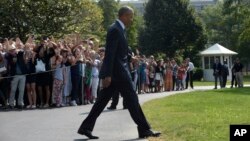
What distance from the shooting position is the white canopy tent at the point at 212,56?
58.7 metres

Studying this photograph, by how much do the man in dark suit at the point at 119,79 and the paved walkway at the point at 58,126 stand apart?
0.92 feet

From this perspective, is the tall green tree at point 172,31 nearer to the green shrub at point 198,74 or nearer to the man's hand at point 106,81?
the green shrub at point 198,74

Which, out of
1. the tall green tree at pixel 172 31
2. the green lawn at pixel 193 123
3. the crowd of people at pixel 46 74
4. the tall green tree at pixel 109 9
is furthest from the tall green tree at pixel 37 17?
the tall green tree at pixel 109 9

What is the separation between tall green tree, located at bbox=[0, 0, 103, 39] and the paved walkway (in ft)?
68.2

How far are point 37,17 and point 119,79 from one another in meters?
28.8

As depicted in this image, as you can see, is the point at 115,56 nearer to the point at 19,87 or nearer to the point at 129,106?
the point at 129,106

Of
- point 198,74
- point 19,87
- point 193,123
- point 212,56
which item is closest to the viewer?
point 193,123

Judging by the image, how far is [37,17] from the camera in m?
38.4

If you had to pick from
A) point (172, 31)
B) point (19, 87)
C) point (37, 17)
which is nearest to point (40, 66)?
point (19, 87)

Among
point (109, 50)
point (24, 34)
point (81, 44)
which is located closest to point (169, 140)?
point (109, 50)

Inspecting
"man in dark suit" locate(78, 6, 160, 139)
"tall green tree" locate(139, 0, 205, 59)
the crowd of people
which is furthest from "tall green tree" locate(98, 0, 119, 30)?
"man in dark suit" locate(78, 6, 160, 139)

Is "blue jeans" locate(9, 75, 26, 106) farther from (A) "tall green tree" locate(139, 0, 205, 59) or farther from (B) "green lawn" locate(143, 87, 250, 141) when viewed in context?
(A) "tall green tree" locate(139, 0, 205, 59)

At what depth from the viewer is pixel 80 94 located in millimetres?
20172

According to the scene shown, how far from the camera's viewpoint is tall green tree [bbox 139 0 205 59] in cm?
7006
